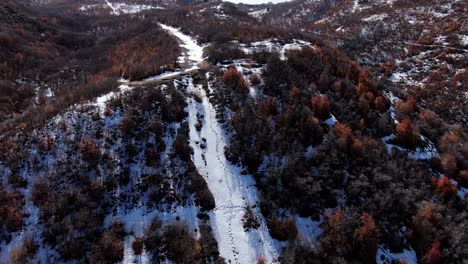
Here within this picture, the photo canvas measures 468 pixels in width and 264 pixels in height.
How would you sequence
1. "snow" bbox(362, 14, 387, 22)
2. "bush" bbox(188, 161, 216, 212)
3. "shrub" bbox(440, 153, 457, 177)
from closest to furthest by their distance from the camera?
1. "bush" bbox(188, 161, 216, 212)
2. "shrub" bbox(440, 153, 457, 177)
3. "snow" bbox(362, 14, 387, 22)

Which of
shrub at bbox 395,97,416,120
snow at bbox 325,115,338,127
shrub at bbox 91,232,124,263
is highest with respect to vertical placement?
snow at bbox 325,115,338,127

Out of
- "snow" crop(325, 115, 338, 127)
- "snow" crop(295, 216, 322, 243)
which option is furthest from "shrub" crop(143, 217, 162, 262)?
"snow" crop(325, 115, 338, 127)

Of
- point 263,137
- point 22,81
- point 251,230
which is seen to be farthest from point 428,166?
point 22,81

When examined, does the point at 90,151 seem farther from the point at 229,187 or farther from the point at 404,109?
the point at 404,109

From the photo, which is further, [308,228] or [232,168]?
[232,168]

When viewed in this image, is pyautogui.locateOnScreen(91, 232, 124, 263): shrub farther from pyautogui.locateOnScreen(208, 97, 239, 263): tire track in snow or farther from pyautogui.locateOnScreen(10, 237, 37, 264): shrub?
pyautogui.locateOnScreen(208, 97, 239, 263): tire track in snow

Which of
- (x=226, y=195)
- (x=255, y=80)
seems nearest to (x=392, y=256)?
(x=226, y=195)

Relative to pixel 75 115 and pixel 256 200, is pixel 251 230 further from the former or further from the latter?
pixel 75 115
